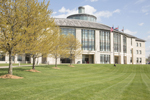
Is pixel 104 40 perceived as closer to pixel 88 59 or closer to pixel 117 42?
pixel 117 42

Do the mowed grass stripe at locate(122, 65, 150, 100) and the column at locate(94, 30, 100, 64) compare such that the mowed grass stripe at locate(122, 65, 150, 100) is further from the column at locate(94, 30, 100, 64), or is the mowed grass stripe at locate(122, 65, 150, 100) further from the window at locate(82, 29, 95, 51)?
the column at locate(94, 30, 100, 64)

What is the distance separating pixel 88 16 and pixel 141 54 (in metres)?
41.2

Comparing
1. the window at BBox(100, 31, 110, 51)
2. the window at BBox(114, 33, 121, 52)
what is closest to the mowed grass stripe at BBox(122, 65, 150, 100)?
the window at BBox(100, 31, 110, 51)

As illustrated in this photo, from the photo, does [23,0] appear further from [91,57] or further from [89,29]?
[91,57]

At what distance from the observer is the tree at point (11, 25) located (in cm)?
1269

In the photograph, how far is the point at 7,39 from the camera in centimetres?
1238

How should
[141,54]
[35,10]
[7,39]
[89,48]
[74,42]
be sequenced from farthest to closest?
[141,54] < [89,48] < [74,42] < [35,10] < [7,39]

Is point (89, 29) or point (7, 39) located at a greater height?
point (89, 29)

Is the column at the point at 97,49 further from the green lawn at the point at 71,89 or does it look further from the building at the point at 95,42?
the green lawn at the point at 71,89

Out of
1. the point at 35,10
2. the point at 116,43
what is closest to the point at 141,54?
the point at 116,43

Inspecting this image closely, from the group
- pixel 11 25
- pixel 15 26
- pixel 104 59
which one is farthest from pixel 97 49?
pixel 11 25

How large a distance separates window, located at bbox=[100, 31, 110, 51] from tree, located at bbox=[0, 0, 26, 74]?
45.6 metres

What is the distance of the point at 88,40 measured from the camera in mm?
53781

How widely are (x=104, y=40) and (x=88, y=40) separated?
7.96 metres
